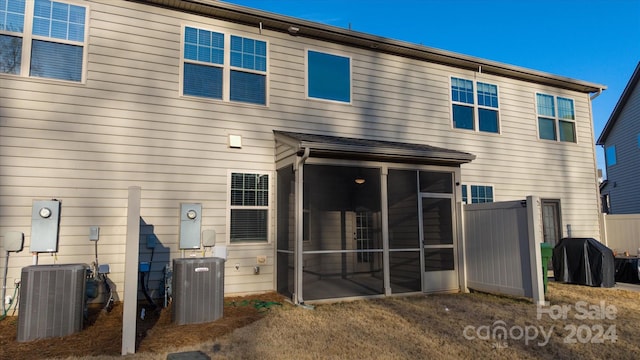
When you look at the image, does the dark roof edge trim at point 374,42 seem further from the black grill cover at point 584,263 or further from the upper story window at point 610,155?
the upper story window at point 610,155

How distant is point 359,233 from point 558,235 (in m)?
5.57

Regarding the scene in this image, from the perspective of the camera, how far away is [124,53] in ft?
21.5

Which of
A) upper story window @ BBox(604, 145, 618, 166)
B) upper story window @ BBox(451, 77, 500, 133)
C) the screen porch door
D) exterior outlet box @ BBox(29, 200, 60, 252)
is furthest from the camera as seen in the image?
upper story window @ BBox(604, 145, 618, 166)

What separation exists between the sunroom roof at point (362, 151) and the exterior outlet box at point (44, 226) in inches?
139

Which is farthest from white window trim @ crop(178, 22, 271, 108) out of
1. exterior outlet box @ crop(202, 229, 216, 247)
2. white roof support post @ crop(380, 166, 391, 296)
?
white roof support post @ crop(380, 166, 391, 296)

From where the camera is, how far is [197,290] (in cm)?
529

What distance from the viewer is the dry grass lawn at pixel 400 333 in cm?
409

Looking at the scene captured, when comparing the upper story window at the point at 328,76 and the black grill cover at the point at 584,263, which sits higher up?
the upper story window at the point at 328,76

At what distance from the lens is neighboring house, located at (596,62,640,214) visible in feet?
49.7

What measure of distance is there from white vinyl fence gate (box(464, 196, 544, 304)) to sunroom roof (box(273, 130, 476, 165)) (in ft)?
3.58

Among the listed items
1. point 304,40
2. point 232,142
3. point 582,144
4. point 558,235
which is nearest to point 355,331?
point 232,142

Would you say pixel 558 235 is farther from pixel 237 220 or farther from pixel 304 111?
pixel 237 220

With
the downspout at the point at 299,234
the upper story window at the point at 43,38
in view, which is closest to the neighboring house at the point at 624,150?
the downspout at the point at 299,234

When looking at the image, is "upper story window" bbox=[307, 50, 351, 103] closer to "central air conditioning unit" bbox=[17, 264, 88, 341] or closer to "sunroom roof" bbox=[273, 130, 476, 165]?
"sunroom roof" bbox=[273, 130, 476, 165]
